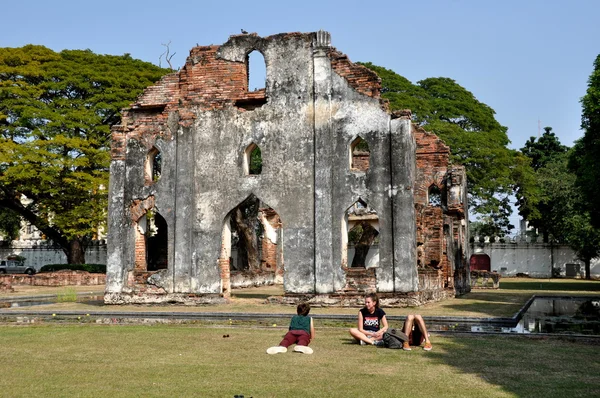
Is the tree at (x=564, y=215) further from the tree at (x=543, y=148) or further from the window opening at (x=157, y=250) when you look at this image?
the window opening at (x=157, y=250)

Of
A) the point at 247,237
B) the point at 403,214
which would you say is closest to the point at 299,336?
the point at 403,214

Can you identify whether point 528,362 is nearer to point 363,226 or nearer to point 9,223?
point 363,226

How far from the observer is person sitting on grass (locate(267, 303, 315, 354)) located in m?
9.05

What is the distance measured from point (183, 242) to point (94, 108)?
711 inches

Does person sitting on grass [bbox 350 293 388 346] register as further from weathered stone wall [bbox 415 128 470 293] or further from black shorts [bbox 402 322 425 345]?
weathered stone wall [bbox 415 128 470 293]

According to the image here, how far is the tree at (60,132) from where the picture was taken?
1278 inches

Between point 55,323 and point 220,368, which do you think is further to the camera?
point 55,323

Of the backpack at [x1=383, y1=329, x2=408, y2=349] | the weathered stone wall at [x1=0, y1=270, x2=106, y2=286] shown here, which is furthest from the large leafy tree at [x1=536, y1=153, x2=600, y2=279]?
the backpack at [x1=383, y1=329, x2=408, y2=349]

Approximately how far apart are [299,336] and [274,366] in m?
1.36

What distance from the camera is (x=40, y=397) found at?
630 cm

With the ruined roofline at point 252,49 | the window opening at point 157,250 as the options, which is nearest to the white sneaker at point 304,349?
the ruined roofline at point 252,49

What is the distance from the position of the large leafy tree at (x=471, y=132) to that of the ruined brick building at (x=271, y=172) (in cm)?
1884

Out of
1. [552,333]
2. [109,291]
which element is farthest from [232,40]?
[552,333]

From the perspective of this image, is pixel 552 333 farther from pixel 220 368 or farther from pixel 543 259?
pixel 543 259
